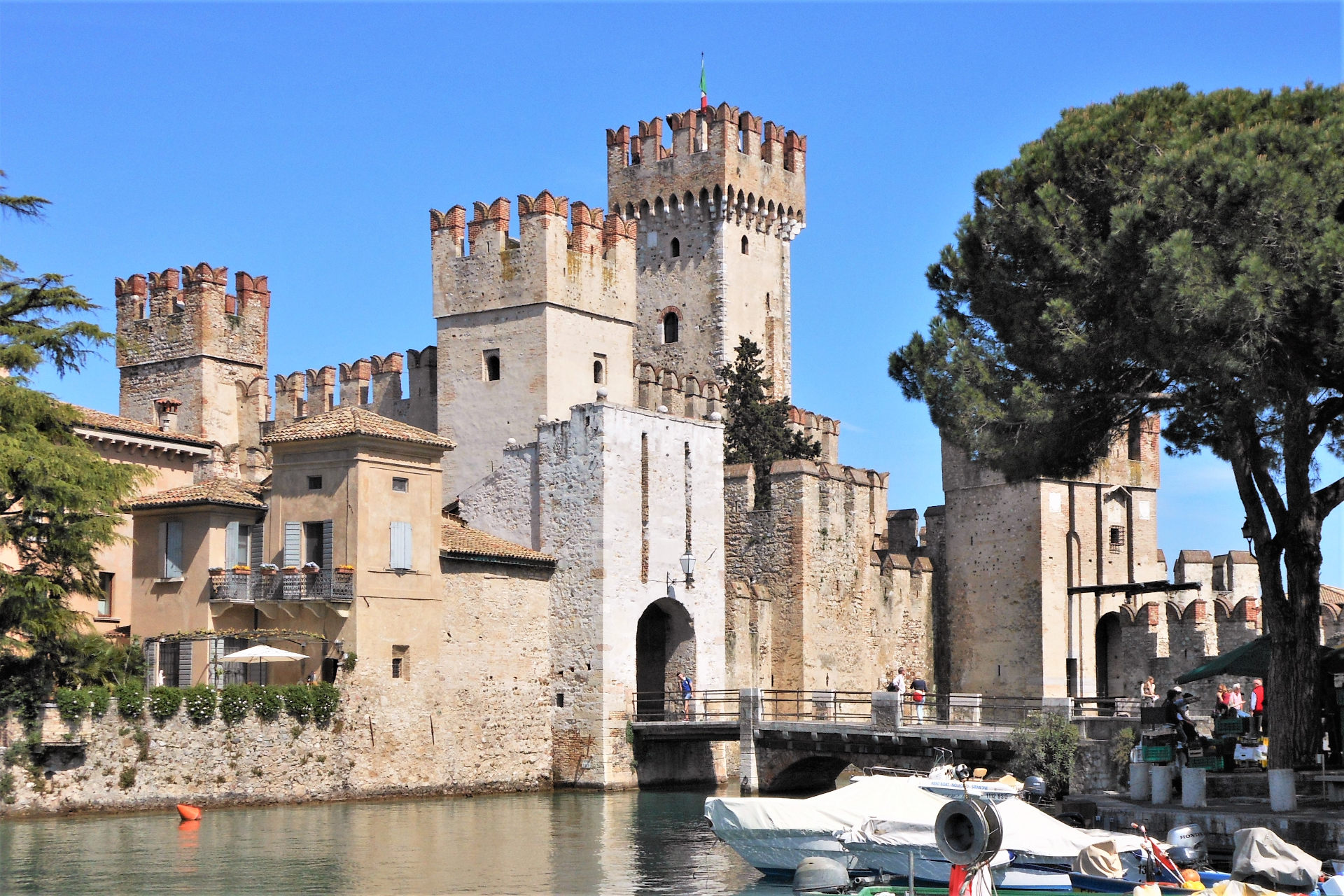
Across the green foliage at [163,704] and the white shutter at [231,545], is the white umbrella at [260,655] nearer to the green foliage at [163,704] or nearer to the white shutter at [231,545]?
the green foliage at [163,704]

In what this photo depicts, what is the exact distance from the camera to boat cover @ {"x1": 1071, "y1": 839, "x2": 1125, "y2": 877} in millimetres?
20250

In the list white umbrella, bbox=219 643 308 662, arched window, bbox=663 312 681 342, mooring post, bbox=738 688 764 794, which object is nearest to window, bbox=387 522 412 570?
white umbrella, bbox=219 643 308 662

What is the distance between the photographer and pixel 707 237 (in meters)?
50.5

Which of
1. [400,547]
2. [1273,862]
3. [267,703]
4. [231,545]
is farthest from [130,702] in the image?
[1273,862]

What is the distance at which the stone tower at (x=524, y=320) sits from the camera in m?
39.2

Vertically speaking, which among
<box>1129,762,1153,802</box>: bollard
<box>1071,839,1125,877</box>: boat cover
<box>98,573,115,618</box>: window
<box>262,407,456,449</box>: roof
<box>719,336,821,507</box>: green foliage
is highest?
<box>719,336,821,507</box>: green foliage

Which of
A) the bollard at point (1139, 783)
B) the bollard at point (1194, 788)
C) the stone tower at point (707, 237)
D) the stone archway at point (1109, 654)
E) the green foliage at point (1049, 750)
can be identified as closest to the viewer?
the bollard at point (1194, 788)

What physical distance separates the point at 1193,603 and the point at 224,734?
20685 mm

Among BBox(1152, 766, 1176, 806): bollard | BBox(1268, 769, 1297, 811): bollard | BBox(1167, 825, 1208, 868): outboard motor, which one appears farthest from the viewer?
BBox(1152, 766, 1176, 806): bollard

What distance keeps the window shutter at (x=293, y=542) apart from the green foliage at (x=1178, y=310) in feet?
40.7

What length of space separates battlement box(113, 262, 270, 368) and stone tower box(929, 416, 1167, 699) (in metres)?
17.2

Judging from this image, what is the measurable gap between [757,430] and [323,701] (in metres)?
15.5

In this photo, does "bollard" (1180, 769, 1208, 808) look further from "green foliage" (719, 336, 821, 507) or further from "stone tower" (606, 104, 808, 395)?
"stone tower" (606, 104, 808, 395)

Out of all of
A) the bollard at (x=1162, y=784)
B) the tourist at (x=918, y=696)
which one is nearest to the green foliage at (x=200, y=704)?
the tourist at (x=918, y=696)
